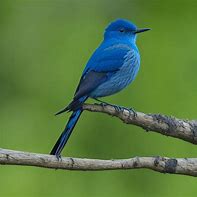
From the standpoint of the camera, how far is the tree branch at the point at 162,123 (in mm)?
5129

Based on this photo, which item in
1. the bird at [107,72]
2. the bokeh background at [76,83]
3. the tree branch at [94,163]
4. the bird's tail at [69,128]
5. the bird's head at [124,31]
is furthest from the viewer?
the bokeh background at [76,83]

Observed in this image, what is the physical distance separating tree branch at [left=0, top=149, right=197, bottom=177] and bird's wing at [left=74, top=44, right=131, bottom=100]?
88 centimetres

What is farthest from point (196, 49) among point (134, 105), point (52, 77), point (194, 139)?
point (194, 139)

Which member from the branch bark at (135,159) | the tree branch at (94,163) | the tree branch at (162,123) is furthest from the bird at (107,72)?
the tree branch at (94,163)

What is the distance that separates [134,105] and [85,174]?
2.55 ft

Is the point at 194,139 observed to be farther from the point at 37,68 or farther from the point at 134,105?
the point at 37,68

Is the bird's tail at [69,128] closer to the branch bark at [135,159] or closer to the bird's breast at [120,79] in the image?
the branch bark at [135,159]

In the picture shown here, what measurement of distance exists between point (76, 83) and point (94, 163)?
3.35 meters

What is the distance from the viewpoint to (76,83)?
7.93m

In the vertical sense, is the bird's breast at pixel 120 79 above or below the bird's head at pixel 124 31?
below

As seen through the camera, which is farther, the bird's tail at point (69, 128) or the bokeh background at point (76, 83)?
the bokeh background at point (76, 83)

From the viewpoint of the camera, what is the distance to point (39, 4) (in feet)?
30.4

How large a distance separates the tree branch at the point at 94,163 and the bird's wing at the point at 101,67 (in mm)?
881

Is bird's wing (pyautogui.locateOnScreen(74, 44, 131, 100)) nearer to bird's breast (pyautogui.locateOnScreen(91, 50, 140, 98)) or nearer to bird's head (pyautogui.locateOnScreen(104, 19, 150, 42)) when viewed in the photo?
bird's breast (pyautogui.locateOnScreen(91, 50, 140, 98))
